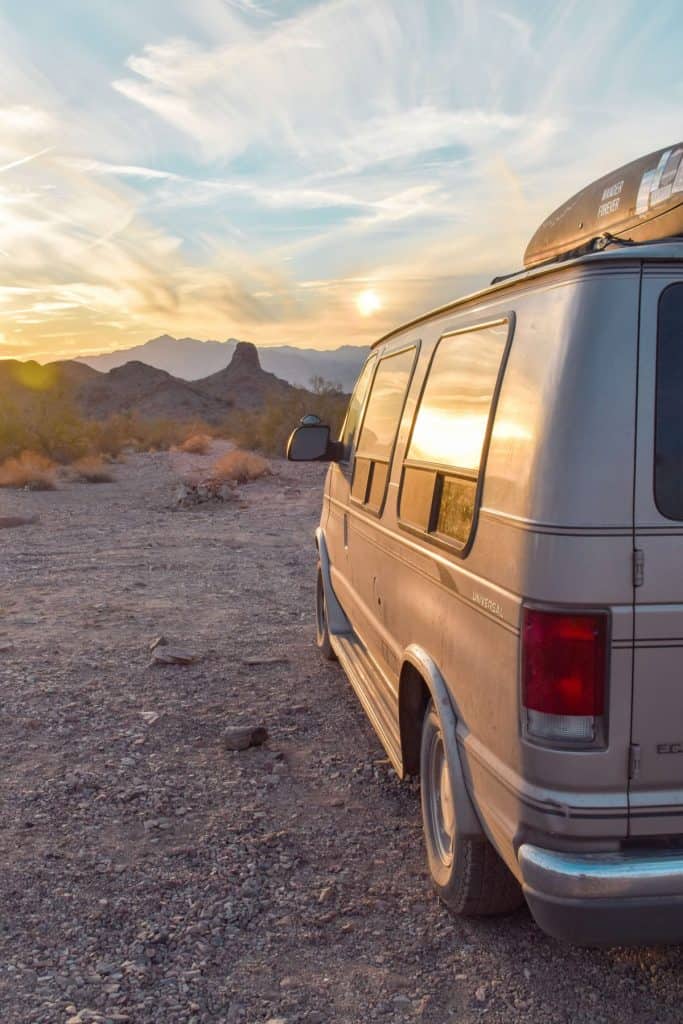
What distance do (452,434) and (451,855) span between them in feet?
5.23

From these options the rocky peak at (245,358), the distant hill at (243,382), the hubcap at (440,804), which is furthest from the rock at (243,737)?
the rocky peak at (245,358)

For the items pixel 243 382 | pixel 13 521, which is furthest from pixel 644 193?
pixel 243 382

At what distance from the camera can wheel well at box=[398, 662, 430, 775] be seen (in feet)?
13.0

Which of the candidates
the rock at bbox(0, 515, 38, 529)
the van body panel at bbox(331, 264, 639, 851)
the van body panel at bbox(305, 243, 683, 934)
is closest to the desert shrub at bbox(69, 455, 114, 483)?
the rock at bbox(0, 515, 38, 529)

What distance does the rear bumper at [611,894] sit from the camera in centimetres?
252

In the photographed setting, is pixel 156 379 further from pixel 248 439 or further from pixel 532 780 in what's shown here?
pixel 532 780

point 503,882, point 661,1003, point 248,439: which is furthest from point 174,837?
point 248,439

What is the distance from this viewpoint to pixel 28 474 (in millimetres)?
22641

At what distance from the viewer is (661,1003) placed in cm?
297

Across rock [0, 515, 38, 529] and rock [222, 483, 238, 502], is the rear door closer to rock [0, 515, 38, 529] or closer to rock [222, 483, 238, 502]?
rock [0, 515, 38, 529]

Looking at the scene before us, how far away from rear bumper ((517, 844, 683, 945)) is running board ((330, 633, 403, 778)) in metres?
1.51

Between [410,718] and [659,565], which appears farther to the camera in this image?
[410,718]

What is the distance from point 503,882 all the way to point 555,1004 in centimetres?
45

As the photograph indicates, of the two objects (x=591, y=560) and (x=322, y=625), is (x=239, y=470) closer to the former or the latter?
(x=322, y=625)
